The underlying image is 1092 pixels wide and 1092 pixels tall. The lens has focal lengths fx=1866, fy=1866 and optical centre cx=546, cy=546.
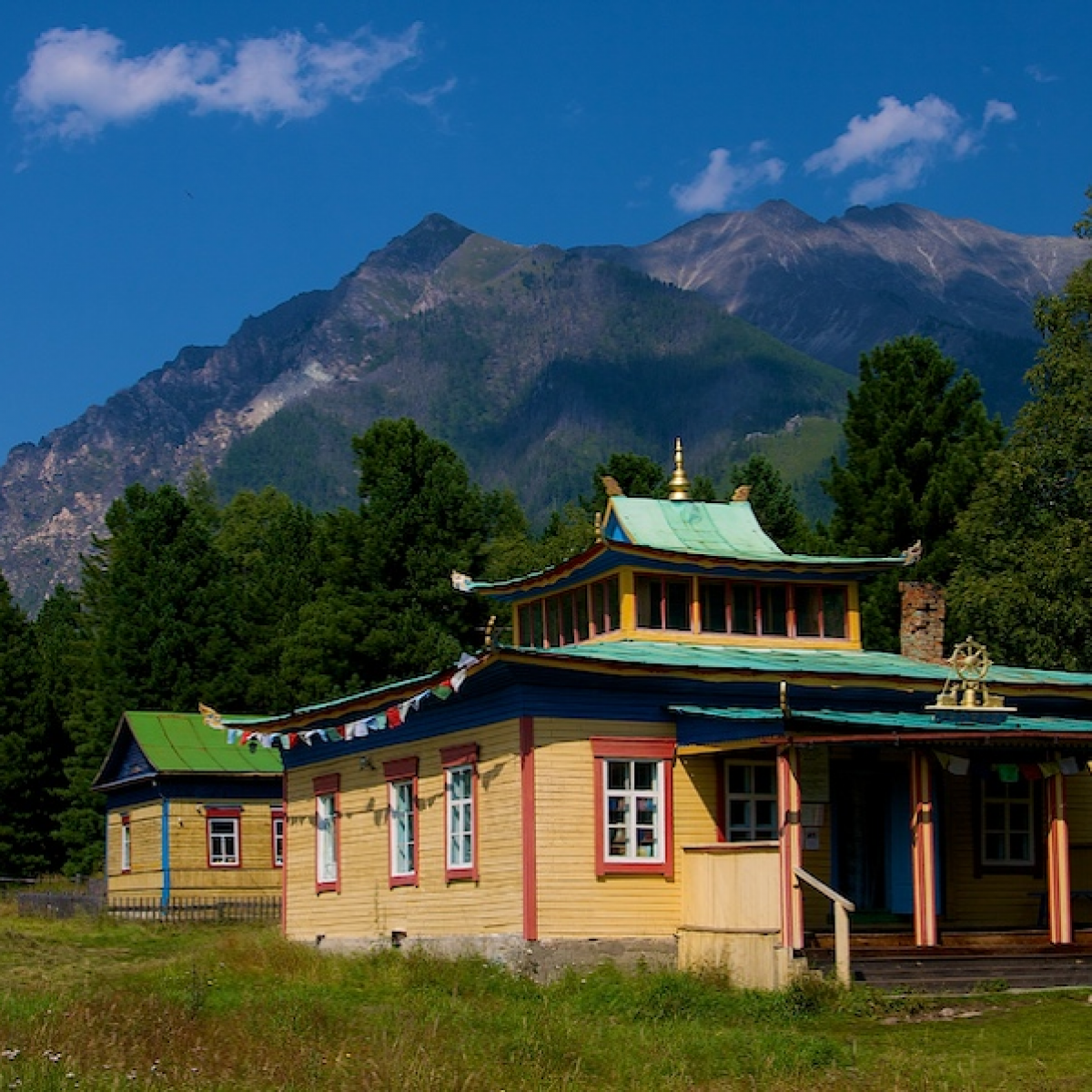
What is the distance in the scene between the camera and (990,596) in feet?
141

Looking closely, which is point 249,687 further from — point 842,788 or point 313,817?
point 842,788

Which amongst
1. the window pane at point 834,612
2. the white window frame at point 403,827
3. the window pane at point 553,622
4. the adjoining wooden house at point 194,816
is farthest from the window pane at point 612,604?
the adjoining wooden house at point 194,816

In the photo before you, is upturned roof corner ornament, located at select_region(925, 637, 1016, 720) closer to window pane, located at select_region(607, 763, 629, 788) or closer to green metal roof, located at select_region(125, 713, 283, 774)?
window pane, located at select_region(607, 763, 629, 788)

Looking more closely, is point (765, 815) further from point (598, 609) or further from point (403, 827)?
point (403, 827)

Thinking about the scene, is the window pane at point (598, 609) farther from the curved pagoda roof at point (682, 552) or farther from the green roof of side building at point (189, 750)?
the green roof of side building at point (189, 750)

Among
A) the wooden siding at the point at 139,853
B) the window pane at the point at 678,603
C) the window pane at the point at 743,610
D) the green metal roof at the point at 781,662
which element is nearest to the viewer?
the green metal roof at the point at 781,662

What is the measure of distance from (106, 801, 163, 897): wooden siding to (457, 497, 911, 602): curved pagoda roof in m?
17.7

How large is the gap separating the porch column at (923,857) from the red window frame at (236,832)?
27.9 m

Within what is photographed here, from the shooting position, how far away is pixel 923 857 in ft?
86.1

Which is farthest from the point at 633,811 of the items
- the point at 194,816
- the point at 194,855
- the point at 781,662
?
the point at 194,816

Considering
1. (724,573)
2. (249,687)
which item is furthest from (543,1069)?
(249,687)

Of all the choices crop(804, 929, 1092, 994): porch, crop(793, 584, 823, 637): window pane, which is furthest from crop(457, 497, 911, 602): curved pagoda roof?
crop(804, 929, 1092, 994): porch

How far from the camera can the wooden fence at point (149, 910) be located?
147 feet

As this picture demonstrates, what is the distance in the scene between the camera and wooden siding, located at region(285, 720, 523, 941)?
27.9 metres
